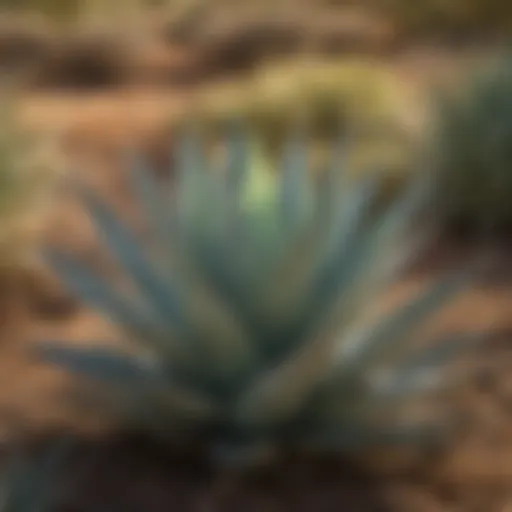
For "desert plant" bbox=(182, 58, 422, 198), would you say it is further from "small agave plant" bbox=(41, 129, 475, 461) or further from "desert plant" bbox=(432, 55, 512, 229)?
"small agave plant" bbox=(41, 129, 475, 461)

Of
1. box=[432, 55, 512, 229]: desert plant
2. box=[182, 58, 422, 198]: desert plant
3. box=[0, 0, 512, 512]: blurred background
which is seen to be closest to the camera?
box=[0, 0, 512, 512]: blurred background

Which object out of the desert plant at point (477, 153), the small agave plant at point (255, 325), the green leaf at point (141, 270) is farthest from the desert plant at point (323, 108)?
the green leaf at point (141, 270)

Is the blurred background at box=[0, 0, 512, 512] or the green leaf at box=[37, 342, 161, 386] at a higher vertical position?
the blurred background at box=[0, 0, 512, 512]

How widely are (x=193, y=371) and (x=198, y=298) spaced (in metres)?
0.19

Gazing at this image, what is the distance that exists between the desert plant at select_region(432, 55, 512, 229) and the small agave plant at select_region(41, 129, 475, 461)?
70.7 inches

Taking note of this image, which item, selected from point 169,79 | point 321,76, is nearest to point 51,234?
point 321,76

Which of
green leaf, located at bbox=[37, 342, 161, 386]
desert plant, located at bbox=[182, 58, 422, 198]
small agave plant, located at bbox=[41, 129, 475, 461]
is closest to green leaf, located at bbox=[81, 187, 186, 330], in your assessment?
small agave plant, located at bbox=[41, 129, 475, 461]

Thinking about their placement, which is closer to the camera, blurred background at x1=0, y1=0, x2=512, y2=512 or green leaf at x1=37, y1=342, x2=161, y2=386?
green leaf at x1=37, y1=342, x2=161, y2=386

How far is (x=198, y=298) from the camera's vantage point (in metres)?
2.58

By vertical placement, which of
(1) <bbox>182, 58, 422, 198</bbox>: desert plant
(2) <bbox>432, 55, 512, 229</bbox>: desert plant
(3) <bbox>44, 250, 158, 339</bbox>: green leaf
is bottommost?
(3) <bbox>44, 250, 158, 339</bbox>: green leaf

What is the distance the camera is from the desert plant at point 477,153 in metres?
4.44

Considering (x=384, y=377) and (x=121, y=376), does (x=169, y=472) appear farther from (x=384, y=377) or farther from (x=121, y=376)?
(x=384, y=377)

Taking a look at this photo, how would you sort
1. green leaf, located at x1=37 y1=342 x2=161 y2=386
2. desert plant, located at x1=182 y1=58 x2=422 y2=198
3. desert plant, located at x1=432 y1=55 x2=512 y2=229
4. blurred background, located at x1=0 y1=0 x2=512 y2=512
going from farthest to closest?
desert plant, located at x1=182 y1=58 x2=422 y2=198, desert plant, located at x1=432 y1=55 x2=512 y2=229, blurred background, located at x1=0 y1=0 x2=512 y2=512, green leaf, located at x1=37 y1=342 x2=161 y2=386

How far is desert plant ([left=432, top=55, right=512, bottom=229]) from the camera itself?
4.44m
